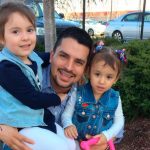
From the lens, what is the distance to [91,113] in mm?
2773

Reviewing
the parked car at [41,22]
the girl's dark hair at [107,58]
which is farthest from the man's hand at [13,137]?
the parked car at [41,22]

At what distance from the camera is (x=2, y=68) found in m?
2.28

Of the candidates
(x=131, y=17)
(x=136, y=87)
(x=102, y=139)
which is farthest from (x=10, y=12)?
(x=131, y=17)

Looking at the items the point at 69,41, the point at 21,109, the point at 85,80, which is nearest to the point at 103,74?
the point at 85,80

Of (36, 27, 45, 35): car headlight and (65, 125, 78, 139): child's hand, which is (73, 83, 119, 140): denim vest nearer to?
(65, 125, 78, 139): child's hand

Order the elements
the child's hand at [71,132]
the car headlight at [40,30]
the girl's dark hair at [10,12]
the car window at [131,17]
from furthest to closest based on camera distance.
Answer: the car window at [131,17], the car headlight at [40,30], the child's hand at [71,132], the girl's dark hair at [10,12]

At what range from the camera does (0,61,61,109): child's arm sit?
2.26m

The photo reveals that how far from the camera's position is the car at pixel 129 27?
17.5 meters

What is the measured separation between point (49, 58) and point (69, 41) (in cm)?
24

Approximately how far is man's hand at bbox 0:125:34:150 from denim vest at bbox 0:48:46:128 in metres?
0.04

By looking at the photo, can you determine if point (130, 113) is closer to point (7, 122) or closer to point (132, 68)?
point (132, 68)

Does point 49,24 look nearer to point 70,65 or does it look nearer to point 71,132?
point 70,65

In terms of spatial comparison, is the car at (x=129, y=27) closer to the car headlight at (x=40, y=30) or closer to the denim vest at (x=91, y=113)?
the car headlight at (x=40, y=30)

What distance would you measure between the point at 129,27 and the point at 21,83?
661 inches
